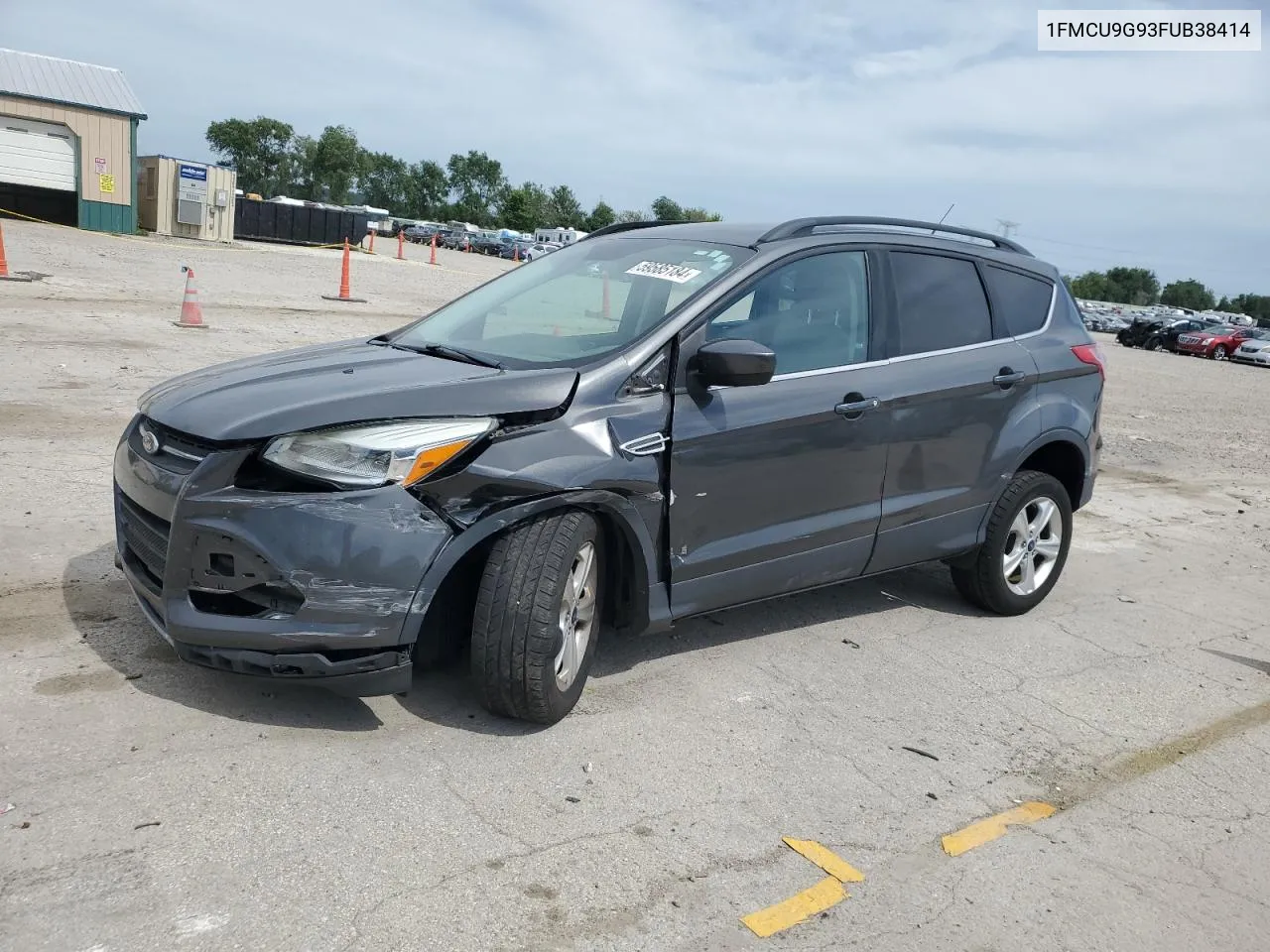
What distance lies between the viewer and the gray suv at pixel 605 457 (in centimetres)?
344

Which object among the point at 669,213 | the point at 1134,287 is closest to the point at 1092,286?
the point at 1134,287

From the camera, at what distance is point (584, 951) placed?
2740 mm

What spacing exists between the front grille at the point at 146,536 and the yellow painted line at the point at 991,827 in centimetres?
263

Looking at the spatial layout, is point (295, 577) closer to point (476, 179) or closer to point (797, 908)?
point (797, 908)

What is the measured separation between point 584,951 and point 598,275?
116 inches

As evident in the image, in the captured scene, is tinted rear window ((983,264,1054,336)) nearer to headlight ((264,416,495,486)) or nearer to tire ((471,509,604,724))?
tire ((471,509,604,724))

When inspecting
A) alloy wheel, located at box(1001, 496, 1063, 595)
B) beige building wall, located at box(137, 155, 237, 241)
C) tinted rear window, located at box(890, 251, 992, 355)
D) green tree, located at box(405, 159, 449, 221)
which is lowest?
alloy wheel, located at box(1001, 496, 1063, 595)

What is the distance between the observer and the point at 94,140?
31.9 m

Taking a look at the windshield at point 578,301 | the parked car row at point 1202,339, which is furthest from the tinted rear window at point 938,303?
the parked car row at point 1202,339

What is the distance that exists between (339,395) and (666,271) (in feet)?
5.08

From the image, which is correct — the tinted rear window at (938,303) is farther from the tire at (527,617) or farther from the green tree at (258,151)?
the green tree at (258,151)

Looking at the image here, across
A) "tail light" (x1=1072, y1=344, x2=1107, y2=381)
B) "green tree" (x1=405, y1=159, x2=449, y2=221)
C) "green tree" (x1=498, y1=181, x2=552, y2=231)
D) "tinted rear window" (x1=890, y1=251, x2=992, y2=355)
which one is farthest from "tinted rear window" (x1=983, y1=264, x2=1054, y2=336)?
"green tree" (x1=405, y1=159, x2=449, y2=221)

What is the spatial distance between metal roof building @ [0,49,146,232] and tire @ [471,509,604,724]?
3294 centimetres

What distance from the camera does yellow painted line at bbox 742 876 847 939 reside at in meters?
2.92
